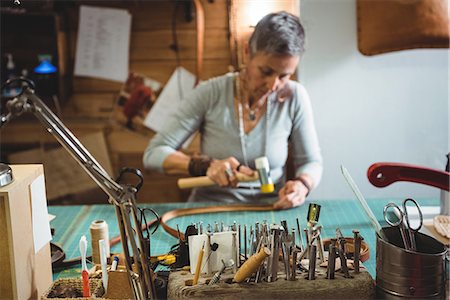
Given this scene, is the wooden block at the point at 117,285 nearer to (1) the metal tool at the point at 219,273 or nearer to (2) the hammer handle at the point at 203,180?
(1) the metal tool at the point at 219,273

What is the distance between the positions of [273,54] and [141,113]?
1303 mm

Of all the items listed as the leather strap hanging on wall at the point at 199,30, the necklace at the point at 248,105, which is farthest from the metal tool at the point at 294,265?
the leather strap hanging on wall at the point at 199,30

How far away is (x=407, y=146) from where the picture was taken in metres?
2.92

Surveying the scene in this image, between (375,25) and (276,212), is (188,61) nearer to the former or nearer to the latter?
(375,25)

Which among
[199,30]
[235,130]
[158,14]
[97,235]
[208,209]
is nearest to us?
[97,235]

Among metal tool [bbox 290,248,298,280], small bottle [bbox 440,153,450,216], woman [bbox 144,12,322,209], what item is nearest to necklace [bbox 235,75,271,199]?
woman [bbox 144,12,322,209]

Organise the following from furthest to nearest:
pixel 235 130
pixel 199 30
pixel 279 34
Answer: pixel 199 30 → pixel 235 130 → pixel 279 34

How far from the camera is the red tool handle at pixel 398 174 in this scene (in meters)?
1.32

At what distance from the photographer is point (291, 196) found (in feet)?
6.57

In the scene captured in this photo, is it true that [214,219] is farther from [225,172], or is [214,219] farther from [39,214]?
[39,214]

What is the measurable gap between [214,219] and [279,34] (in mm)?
630

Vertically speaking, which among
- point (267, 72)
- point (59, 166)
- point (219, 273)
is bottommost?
point (59, 166)

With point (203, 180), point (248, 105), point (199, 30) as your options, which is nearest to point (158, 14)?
point (199, 30)

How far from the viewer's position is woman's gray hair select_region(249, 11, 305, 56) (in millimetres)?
2057
